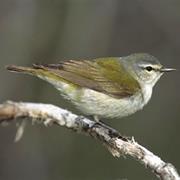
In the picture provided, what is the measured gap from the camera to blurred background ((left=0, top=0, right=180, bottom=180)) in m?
8.99

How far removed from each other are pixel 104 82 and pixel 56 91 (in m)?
2.56

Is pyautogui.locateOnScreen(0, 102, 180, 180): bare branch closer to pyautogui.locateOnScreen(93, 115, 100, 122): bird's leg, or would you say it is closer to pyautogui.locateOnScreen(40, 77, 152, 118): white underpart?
pyautogui.locateOnScreen(93, 115, 100, 122): bird's leg

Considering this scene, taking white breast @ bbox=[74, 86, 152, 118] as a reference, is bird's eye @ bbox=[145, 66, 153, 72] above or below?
above

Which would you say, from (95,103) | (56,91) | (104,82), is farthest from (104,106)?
(56,91)

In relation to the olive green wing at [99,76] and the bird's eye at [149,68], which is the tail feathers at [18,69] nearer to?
the olive green wing at [99,76]

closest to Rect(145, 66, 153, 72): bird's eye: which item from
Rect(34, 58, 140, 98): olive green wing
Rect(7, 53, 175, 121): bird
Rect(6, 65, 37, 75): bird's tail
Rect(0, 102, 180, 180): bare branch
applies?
Rect(7, 53, 175, 121): bird

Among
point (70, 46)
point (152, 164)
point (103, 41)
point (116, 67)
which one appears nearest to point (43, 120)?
point (152, 164)

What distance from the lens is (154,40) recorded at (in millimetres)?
10492

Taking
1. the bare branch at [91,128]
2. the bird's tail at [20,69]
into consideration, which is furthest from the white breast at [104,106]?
the bird's tail at [20,69]

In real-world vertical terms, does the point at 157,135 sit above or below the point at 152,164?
below

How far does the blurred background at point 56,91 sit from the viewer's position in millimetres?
8988

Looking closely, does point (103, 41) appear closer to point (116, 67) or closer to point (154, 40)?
point (154, 40)

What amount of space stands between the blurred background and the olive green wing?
200 cm

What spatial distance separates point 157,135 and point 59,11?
2663 millimetres
